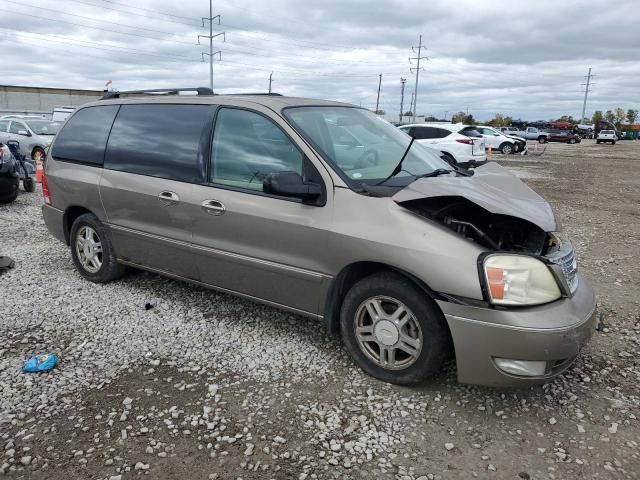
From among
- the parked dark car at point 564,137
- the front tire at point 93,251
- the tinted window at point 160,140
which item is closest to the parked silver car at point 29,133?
the front tire at point 93,251

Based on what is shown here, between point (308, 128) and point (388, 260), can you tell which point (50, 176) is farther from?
point (388, 260)

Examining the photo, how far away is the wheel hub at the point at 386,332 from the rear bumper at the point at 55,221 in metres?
3.58

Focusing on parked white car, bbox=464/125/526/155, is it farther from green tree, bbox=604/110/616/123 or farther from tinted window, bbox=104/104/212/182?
green tree, bbox=604/110/616/123

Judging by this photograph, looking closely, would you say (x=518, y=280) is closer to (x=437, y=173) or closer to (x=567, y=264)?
(x=567, y=264)

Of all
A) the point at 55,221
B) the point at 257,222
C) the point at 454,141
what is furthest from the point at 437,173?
the point at 454,141

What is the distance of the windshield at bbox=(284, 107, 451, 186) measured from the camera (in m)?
3.54

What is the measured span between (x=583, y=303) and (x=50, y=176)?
488cm

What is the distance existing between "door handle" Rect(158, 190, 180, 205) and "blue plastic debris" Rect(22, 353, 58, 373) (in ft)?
4.54

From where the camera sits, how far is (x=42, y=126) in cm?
1619

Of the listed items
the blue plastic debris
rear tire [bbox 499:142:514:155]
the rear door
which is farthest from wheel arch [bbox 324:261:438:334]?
rear tire [bbox 499:142:514:155]

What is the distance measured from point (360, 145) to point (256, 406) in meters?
2.01

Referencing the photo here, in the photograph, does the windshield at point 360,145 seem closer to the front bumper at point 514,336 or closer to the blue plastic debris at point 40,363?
the front bumper at point 514,336

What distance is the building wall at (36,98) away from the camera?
172 ft

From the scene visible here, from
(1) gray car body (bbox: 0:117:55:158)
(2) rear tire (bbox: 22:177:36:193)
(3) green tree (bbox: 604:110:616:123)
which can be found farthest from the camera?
(3) green tree (bbox: 604:110:616:123)
